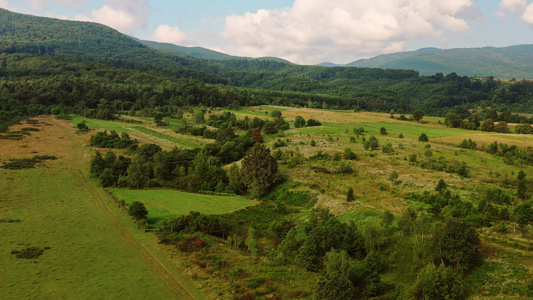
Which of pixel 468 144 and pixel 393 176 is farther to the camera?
pixel 468 144

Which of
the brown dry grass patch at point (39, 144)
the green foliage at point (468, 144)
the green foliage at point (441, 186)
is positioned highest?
the green foliage at point (468, 144)

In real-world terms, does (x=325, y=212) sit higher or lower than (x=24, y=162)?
higher

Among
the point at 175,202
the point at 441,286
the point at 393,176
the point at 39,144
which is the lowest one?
the point at 175,202

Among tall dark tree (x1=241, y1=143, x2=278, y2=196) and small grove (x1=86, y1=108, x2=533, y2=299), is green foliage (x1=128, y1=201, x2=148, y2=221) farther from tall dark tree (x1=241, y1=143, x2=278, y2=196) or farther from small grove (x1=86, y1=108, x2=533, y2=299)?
tall dark tree (x1=241, y1=143, x2=278, y2=196)

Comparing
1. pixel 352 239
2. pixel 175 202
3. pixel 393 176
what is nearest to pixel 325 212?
pixel 352 239

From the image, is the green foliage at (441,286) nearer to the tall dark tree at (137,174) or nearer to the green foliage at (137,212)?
the green foliage at (137,212)

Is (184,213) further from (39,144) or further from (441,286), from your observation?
(39,144)

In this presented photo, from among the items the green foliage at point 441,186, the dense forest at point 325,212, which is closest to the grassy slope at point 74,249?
the dense forest at point 325,212
